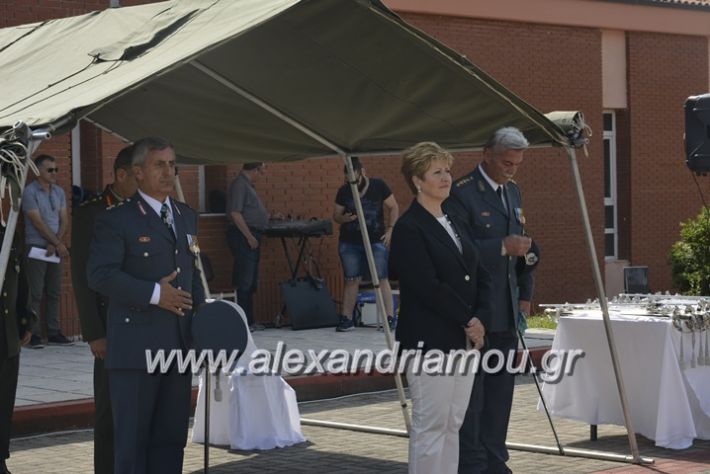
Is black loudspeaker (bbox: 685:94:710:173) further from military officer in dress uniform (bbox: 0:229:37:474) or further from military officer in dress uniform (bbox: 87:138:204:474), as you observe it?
military officer in dress uniform (bbox: 87:138:204:474)

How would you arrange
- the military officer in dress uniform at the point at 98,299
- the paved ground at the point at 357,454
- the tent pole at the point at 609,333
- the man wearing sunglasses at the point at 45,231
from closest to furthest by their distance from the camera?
the military officer in dress uniform at the point at 98,299, the tent pole at the point at 609,333, the paved ground at the point at 357,454, the man wearing sunglasses at the point at 45,231

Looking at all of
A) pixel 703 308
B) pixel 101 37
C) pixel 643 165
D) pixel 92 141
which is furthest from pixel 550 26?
pixel 101 37

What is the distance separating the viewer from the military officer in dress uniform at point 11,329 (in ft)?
27.8

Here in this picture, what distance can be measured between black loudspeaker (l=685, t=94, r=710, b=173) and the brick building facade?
21.1ft

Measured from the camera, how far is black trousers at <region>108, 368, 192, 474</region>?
714 cm

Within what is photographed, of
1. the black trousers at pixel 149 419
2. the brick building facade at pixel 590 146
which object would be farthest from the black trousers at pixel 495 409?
the brick building facade at pixel 590 146

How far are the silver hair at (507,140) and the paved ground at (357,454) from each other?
2.17m

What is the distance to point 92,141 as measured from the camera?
16.4 m

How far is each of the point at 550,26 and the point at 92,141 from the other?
29.8 ft

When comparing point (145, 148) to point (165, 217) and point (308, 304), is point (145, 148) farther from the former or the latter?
point (308, 304)

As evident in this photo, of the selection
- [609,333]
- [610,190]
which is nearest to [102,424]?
[609,333]

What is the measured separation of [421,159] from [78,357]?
7.75m

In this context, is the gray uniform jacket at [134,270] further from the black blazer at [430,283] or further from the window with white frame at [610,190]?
the window with white frame at [610,190]

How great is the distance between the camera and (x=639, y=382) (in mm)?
9898
